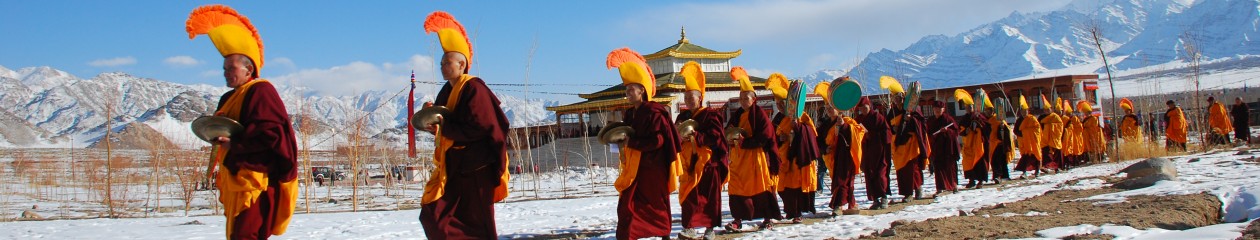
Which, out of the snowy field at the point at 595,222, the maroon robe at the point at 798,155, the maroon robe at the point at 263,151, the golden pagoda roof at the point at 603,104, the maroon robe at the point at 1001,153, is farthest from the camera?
the golden pagoda roof at the point at 603,104

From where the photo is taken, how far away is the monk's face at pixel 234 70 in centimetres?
453

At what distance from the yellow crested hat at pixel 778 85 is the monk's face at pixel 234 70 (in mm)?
5010

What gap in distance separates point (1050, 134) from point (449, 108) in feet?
42.8

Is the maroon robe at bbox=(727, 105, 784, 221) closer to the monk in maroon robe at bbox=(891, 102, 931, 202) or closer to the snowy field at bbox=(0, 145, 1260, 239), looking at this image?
the snowy field at bbox=(0, 145, 1260, 239)

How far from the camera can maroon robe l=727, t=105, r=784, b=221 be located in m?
7.34

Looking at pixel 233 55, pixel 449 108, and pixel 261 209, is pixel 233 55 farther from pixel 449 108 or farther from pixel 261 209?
pixel 449 108

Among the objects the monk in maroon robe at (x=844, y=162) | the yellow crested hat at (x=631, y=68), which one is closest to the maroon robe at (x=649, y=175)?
the yellow crested hat at (x=631, y=68)

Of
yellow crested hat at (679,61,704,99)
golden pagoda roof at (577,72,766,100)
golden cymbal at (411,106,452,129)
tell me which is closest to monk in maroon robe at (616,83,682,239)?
yellow crested hat at (679,61,704,99)

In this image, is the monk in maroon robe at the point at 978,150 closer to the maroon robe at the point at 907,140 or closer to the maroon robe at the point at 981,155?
the maroon robe at the point at 981,155

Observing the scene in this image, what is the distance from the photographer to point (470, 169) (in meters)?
4.75

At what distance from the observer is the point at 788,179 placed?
8.25 metres

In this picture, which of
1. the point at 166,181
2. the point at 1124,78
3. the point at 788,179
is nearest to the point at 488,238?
the point at 788,179

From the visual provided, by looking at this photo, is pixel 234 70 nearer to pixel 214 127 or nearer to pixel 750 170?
pixel 214 127

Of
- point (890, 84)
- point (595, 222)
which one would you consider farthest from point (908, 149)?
point (595, 222)
